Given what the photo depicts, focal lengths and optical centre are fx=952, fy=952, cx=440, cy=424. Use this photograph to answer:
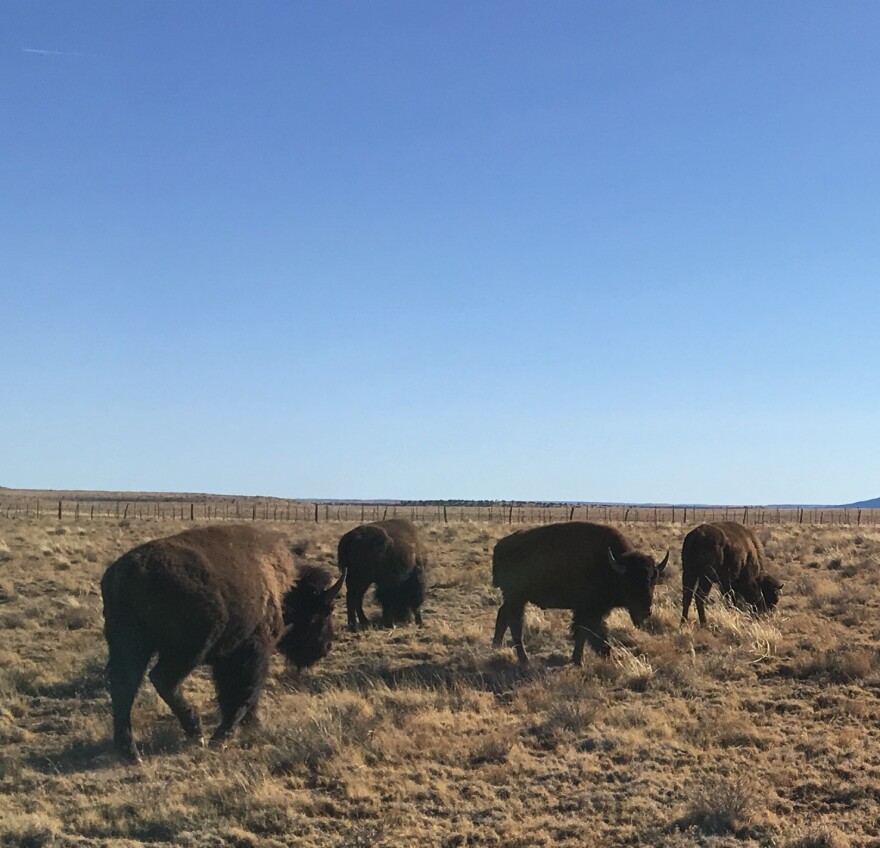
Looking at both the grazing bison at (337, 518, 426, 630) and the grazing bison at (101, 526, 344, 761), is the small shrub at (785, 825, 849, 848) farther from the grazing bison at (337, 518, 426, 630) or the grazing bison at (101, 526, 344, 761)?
the grazing bison at (337, 518, 426, 630)

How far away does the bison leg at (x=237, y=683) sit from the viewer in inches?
377

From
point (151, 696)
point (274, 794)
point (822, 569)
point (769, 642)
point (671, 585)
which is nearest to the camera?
point (274, 794)

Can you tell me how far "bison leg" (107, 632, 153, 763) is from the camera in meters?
8.90

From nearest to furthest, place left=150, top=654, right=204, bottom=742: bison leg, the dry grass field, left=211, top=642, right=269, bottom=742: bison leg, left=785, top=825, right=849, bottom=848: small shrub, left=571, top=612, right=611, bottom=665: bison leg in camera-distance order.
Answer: left=785, top=825, right=849, bottom=848: small shrub → the dry grass field → left=150, top=654, right=204, bottom=742: bison leg → left=211, top=642, right=269, bottom=742: bison leg → left=571, top=612, right=611, bottom=665: bison leg

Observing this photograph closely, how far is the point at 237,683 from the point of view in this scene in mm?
9633

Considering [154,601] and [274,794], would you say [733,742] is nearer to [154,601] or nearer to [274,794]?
[274,794]

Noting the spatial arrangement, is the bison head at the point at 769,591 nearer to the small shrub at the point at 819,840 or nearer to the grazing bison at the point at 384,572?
the grazing bison at the point at 384,572

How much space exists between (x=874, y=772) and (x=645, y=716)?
2.20 m

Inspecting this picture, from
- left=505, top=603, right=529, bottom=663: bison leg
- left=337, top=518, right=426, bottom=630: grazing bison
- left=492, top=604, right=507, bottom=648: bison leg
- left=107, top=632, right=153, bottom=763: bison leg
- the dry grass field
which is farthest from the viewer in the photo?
left=337, top=518, right=426, bottom=630: grazing bison

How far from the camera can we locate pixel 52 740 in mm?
9742

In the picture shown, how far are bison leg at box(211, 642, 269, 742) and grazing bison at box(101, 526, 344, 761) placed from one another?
1cm

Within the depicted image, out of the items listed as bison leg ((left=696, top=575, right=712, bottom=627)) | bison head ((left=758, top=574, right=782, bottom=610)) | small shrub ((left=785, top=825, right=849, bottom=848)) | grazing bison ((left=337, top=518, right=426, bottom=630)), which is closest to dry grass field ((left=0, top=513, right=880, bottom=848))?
small shrub ((left=785, top=825, right=849, bottom=848))

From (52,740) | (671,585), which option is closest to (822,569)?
(671,585)

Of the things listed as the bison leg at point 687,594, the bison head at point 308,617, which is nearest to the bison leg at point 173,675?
the bison head at point 308,617
